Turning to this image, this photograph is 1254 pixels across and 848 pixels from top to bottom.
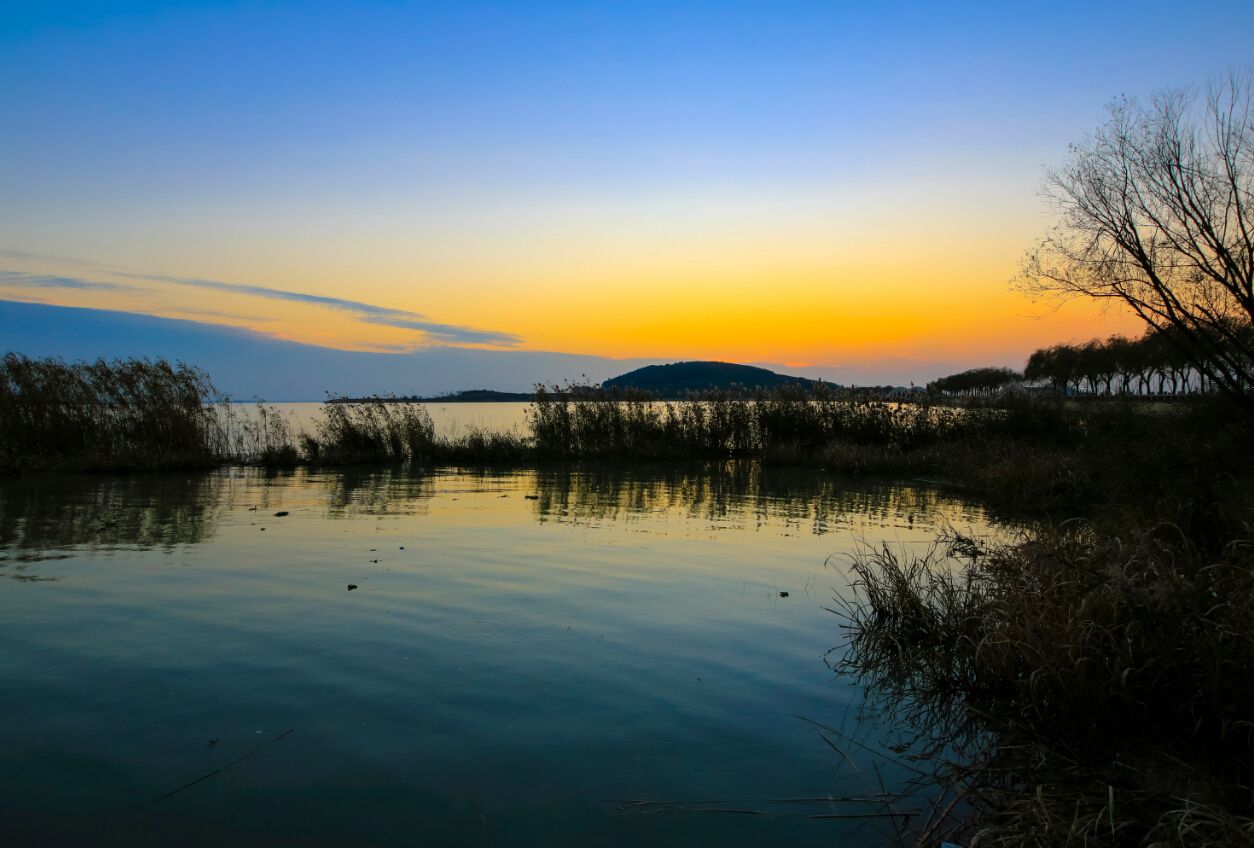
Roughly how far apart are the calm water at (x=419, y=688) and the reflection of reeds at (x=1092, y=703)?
0.75 m

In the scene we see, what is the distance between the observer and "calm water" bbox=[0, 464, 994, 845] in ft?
15.1

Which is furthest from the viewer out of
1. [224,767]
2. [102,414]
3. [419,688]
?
[102,414]

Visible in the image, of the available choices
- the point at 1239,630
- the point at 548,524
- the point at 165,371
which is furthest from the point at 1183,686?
the point at 165,371

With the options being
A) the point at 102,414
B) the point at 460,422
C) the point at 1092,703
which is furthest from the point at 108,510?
the point at 460,422

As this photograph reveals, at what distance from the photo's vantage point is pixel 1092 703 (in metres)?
5.66

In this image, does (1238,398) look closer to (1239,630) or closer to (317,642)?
(1239,630)

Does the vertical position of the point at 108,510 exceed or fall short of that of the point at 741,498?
it falls short

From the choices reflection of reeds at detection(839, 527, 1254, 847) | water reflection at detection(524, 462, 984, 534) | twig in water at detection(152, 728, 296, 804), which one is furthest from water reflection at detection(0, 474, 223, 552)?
reflection of reeds at detection(839, 527, 1254, 847)

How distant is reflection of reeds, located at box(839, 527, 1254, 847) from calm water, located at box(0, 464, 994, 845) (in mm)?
750

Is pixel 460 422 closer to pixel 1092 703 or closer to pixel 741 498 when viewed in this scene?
pixel 741 498

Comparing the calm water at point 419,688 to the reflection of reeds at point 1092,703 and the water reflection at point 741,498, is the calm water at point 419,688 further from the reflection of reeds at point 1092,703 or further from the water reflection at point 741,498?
the water reflection at point 741,498

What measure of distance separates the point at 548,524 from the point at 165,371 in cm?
1769

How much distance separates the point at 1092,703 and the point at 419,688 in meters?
5.05

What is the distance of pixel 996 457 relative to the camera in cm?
2428
